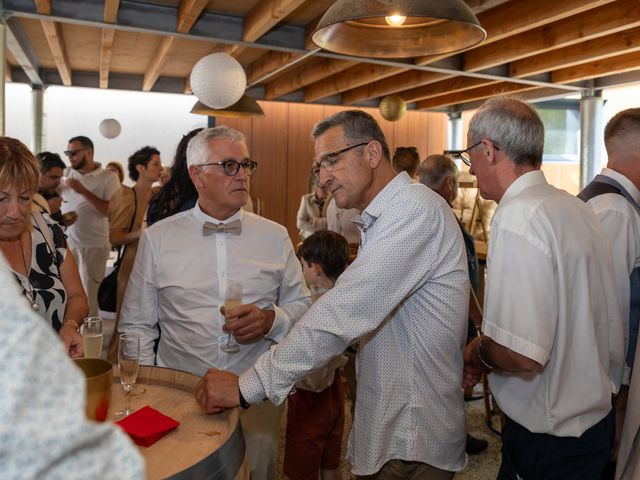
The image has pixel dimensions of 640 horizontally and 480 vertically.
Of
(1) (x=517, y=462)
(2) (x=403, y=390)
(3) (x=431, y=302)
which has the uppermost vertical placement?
(3) (x=431, y=302)

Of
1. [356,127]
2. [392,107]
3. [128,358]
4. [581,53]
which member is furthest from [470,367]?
[392,107]

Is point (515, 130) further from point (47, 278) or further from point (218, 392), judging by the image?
point (47, 278)

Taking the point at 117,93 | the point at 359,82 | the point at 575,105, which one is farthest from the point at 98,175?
the point at 575,105

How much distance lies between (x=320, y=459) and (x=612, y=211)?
1.70 metres

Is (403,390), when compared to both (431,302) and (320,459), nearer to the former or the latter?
(431,302)

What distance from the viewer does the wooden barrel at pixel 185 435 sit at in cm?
117

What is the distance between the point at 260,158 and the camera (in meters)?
10.6

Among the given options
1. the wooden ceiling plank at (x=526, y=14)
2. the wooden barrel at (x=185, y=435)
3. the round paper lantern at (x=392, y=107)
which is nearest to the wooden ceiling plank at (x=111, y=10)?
the wooden ceiling plank at (x=526, y=14)

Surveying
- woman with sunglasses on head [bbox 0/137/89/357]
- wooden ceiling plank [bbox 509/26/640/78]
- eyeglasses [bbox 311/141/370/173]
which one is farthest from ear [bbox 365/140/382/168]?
wooden ceiling plank [bbox 509/26/640/78]

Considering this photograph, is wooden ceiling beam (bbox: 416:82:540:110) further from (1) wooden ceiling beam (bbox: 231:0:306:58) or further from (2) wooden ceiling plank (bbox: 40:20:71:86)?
(2) wooden ceiling plank (bbox: 40:20:71:86)

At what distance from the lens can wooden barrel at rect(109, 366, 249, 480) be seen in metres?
1.17

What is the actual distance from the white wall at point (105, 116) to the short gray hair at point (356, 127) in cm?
1007

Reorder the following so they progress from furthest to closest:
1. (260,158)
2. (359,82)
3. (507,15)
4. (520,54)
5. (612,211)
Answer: (260,158), (359,82), (520,54), (507,15), (612,211)

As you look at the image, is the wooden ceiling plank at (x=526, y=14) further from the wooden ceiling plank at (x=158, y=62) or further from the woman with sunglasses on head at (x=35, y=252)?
the woman with sunglasses on head at (x=35, y=252)
